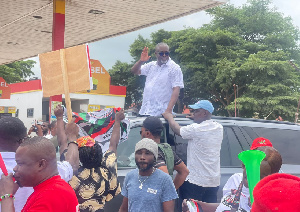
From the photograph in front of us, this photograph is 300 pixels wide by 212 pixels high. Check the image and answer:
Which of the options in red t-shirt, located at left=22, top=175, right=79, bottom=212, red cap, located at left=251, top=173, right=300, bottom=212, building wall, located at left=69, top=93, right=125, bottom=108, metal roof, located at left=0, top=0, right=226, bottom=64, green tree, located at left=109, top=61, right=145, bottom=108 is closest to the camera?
red cap, located at left=251, top=173, right=300, bottom=212

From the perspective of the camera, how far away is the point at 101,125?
13.8 ft

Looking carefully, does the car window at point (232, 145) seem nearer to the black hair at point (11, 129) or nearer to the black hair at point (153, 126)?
the black hair at point (153, 126)

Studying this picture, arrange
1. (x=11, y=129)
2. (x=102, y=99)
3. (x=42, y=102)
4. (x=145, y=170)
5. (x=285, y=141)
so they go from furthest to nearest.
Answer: (x=102, y=99)
(x=42, y=102)
(x=285, y=141)
(x=145, y=170)
(x=11, y=129)

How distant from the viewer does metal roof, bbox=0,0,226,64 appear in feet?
28.9

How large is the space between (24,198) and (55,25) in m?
7.19

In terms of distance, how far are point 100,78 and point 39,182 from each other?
30638 millimetres

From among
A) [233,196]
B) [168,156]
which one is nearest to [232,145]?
[168,156]

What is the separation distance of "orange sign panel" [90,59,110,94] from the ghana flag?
28136 millimetres

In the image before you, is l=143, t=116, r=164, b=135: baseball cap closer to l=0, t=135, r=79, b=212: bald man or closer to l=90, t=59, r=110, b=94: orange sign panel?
l=0, t=135, r=79, b=212: bald man

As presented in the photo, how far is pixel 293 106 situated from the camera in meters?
24.4

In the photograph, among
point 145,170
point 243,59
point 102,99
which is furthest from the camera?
point 102,99

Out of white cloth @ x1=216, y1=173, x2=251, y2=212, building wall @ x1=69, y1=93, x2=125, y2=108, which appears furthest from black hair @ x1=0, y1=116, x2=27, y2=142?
building wall @ x1=69, y1=93, x2=125, y2=108

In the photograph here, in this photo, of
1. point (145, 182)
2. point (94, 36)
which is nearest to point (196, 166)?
point (145, 182)

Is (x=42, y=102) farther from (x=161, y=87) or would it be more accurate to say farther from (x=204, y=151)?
(x=204, y=151)
